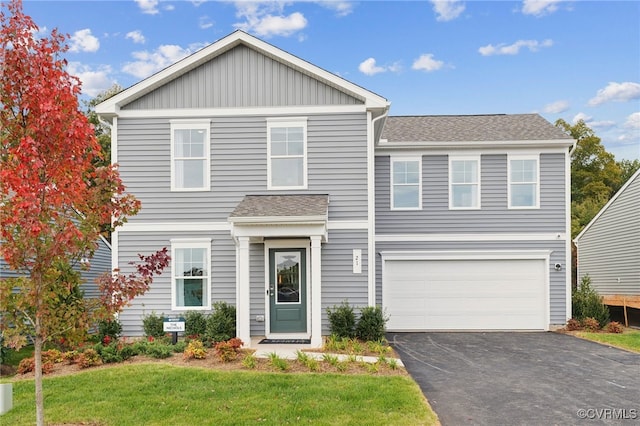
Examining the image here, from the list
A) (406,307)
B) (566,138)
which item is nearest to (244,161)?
(406,307)

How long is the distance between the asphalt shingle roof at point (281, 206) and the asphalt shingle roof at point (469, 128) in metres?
4.28

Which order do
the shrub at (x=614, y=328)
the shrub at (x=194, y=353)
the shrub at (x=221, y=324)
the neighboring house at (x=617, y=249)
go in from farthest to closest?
the neighboring house at (x=617, y=249) → the shrub at (x=614, y=328) → the shrub at (x=221, y=324) → the shrub at (x=194, y=353)

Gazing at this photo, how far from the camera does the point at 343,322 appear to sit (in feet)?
39.5

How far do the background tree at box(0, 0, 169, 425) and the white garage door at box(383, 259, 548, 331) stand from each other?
1082cm

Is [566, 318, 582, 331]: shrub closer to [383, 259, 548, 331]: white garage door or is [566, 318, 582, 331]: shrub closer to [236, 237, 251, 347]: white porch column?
[383, 259, 548, 331]: white garage door

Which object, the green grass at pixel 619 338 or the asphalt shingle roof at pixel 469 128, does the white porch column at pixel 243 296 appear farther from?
the green grass at pixel 619 338

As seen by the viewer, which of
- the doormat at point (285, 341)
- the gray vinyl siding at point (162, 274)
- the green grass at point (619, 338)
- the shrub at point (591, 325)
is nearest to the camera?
the doormat at point (285, 341)

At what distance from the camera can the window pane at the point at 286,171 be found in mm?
13070

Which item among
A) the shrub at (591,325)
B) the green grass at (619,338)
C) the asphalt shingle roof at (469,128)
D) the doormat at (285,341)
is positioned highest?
the asphalt shingle roof at (469,128)

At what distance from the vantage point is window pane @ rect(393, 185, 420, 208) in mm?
15625

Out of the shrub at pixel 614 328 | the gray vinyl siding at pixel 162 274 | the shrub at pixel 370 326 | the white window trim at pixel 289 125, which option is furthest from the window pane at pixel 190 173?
the shrub at pixel 614 328

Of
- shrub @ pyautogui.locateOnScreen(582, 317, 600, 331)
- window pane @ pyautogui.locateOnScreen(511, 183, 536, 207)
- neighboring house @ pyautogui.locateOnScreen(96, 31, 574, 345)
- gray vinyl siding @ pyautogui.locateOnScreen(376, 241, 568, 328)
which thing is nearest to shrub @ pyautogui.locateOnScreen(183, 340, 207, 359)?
neighboring house @ pyautogui.locateOnScreen(96, 31, 574, 345)

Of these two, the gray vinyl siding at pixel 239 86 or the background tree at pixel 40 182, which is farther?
the gray vinyl siding at pixel 239 86

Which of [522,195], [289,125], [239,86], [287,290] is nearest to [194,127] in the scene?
[239,86]
